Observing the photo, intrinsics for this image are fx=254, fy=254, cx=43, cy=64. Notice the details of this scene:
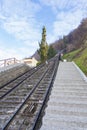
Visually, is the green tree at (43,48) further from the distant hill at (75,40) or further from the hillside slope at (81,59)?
the distant hill at (75,40)

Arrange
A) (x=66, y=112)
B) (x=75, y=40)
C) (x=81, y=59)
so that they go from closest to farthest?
(x=66, y=112)
(x=81, y=59)
(x=75, y=40)

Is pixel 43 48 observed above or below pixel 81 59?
above

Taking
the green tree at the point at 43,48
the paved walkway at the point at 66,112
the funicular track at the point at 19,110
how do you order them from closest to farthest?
the paved walkway at the point at 66,112 → the funicular track at the point at 19,110 → the green tree at the point at 43,48

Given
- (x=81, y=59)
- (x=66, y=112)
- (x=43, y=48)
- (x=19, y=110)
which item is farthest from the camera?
(x=43, y=48)

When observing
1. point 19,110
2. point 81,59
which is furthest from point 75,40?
point 19,110

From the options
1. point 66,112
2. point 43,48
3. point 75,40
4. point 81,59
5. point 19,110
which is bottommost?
point 19,110

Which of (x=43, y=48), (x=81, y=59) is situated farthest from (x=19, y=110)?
(x=43, y=48)

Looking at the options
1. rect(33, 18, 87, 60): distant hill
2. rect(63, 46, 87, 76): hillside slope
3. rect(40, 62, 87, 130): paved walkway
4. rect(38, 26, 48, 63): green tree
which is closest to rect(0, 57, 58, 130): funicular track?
rect(40, 62, 87, 130): paved walkway

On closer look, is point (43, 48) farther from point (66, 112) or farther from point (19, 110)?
point (66, 112)

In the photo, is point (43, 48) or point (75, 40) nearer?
point (43, 48)

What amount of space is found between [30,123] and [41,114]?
89 centimetres

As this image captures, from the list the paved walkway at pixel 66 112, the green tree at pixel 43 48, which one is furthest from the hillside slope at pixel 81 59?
the paved walkway at pixel 66 112

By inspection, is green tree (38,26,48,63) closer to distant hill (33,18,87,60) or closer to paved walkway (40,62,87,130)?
paved walkway (40,62,87,130)

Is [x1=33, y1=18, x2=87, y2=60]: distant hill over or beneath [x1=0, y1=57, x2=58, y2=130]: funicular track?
over
